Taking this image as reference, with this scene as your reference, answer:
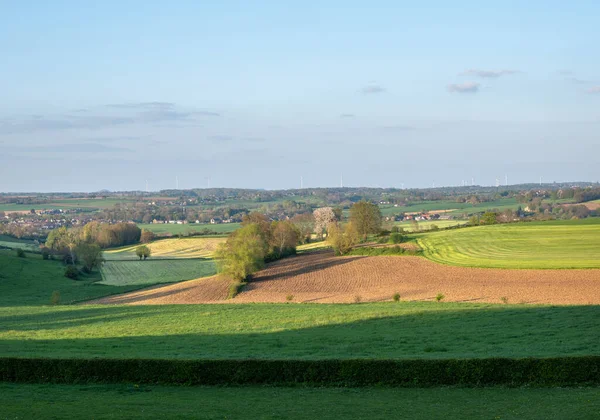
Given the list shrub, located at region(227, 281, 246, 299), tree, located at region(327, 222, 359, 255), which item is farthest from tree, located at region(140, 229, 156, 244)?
shrub, located at region(227, 281, 246, 299)

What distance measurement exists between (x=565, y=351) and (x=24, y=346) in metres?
20.8

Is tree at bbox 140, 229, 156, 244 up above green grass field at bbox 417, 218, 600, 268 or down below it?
below

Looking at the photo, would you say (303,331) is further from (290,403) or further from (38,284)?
(38,284)

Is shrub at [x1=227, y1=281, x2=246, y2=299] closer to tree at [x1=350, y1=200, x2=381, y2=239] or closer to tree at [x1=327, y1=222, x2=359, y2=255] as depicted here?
tree at [x1=327, y1=222, x2=359, y2=255]

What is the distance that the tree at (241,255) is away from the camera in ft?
209

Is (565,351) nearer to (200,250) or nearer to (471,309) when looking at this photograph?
(471,309)

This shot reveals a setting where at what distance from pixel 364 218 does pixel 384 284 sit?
28017 mm

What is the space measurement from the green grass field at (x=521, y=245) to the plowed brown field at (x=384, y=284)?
3426 mm

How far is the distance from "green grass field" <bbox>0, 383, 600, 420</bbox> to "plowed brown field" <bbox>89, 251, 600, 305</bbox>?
27.8m

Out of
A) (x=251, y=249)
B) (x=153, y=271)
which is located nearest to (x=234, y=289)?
(x=251, y=249)

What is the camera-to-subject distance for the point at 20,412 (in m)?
15.4

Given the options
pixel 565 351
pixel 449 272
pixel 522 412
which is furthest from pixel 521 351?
pixel 449 272

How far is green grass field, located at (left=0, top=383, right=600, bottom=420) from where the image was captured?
15320mm

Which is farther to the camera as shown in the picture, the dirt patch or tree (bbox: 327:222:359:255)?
tree (bbox: 327:222:359:255)
